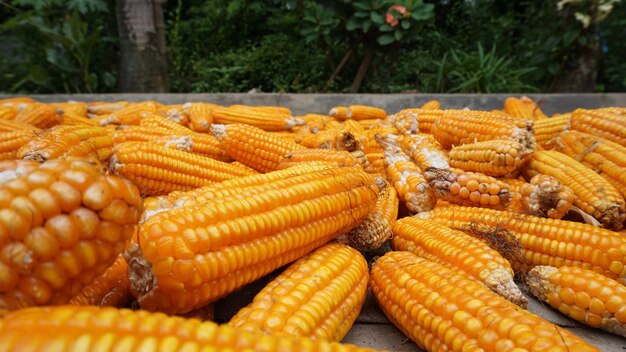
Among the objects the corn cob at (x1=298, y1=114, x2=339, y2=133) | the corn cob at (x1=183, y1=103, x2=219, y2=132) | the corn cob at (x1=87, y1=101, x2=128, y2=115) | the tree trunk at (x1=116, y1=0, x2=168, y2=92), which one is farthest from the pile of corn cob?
the tree trunk at (x1=116, y1=0, x2=168, y2=92)

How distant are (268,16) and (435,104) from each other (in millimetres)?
6921

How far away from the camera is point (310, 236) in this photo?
1.44 metres

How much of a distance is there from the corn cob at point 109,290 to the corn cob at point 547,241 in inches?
59.2

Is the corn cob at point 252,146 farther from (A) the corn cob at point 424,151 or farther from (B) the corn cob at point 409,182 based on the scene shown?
(A) the corn cob at point 424,151

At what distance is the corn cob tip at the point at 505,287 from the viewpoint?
4.61 ft

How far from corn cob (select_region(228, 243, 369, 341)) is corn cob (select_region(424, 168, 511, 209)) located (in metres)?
0.85

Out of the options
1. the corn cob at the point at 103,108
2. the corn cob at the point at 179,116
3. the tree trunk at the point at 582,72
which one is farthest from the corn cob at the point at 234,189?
the tree trunk at the point at 582,72

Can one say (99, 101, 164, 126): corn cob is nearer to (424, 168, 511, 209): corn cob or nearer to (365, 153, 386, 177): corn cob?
(365, 153, 386, 177): corn cob

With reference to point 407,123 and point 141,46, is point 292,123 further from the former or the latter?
point 141,46

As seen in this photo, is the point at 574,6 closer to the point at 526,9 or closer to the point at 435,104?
the point at 526,9

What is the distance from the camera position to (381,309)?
155 cm

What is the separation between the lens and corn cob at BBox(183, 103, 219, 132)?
3.50 metres

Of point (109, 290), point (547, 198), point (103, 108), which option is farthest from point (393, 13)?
point (109, 290)

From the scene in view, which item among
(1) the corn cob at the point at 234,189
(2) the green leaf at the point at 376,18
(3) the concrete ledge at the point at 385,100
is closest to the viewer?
(1) the corn cob at the point at 234,189
